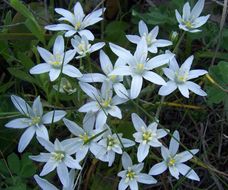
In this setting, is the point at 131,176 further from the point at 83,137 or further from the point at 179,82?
the point at 179,82

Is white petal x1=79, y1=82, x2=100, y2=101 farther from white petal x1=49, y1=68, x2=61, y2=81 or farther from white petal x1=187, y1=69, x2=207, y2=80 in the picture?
white petal x1=187, y1=69, x2=207, y2=80

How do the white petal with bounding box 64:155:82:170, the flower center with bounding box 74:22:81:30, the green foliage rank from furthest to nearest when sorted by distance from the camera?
the flower center with bounding box 74:22:81:30, the green foliage, the white petal with bounding box 64:155:82:170

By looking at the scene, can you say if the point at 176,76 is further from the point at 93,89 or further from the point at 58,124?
the point at 58,124

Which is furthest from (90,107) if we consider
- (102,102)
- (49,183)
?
(49,183)

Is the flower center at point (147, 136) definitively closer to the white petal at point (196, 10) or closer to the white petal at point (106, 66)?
the white petal at point (106, 66)

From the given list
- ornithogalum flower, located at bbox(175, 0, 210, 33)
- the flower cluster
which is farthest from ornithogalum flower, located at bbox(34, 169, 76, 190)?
ornithogalum flower, located at bbox(175, 0, 210, 33)

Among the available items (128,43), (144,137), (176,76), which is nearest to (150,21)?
(128,43)
